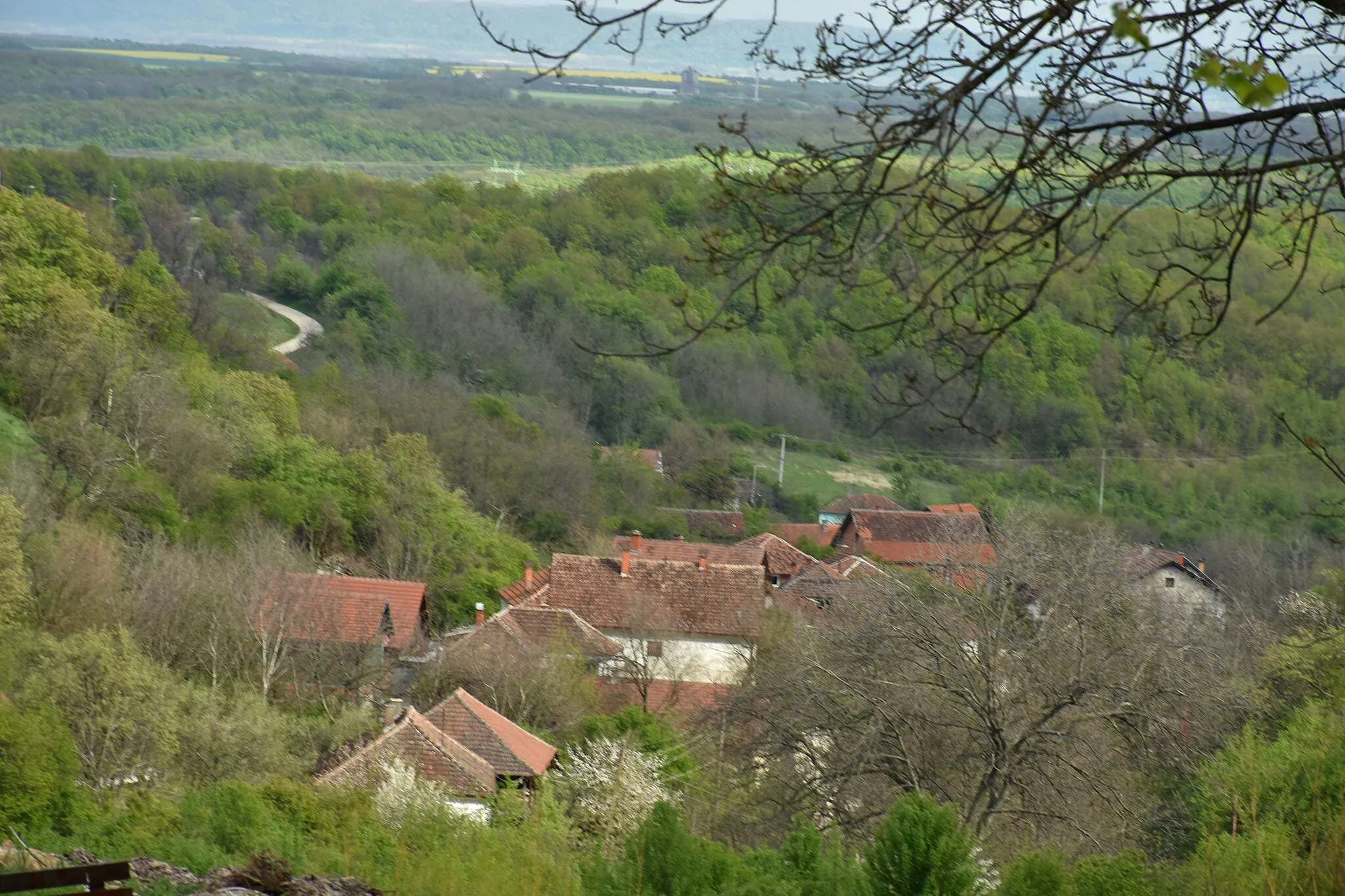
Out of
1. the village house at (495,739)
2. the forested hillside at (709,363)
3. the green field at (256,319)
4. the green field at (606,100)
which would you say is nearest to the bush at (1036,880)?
the village house at (495,739)

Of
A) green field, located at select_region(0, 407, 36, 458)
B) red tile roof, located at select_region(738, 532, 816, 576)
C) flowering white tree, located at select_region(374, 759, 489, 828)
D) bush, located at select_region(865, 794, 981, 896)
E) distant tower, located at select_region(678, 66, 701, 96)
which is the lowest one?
red tile roof, located at select_region(738, 532, 816, 576)

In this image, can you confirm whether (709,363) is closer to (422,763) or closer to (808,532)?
(808,532)

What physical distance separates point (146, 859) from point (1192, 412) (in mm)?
60419

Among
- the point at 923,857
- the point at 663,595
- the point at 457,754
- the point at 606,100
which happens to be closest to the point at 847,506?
the point at 663,595

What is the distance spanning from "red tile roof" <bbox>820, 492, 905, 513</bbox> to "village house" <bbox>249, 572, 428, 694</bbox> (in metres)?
22.5

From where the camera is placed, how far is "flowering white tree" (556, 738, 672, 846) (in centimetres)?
1480

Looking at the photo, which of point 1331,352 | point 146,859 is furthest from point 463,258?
point 146,859

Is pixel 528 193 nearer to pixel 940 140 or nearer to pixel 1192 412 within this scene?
pixel 1192 412

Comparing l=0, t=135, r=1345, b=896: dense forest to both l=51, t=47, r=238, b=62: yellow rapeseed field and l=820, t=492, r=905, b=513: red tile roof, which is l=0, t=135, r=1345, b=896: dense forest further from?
l=51, t=47, r=238, b=62: yellow rapeseed field

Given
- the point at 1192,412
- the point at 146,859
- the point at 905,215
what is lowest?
the point at 1192,412

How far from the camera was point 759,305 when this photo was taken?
428 centimetres

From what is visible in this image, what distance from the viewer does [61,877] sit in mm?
3826

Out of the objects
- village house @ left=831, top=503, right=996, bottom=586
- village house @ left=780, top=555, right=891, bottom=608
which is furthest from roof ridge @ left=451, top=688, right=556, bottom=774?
village house @ left=831, top=503, right=996, bottom=586

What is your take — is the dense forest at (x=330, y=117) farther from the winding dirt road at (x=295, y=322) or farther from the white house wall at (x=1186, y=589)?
the white house wall at (x=1186, y=589)
